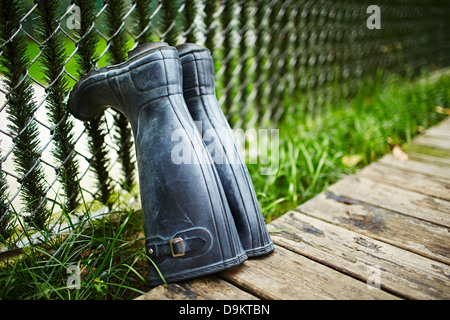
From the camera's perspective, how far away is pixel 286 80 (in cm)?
265

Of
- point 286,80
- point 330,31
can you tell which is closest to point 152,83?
point 286,80

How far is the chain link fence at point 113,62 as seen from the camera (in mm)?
1301

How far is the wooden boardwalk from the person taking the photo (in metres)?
1.11

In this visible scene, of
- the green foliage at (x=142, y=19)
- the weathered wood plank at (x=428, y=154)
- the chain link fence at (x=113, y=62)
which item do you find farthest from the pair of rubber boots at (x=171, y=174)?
the weathered wood plank at (x=428, y=154)

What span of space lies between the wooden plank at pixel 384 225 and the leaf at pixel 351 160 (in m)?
0.56

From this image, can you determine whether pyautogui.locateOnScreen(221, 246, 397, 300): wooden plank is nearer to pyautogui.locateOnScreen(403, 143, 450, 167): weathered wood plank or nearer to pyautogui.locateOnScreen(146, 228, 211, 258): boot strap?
pyautogui.locateOnScreen(146, 228, 211, 258): boot strap

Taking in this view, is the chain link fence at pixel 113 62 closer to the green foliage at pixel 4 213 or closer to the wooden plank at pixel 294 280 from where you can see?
the green foliage at pixel 4 213

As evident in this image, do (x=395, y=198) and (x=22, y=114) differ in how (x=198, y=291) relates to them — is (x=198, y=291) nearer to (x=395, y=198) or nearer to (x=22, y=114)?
(x=22, y=114)

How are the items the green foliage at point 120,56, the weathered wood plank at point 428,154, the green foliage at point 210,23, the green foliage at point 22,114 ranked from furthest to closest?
the weathered wood plank at point 428,154
the green foliage at point 210,23
the green foliage at point 120,56
the green foliage at point 22,114

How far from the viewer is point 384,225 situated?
150 cm

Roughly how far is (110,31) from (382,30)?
2950 millimetres

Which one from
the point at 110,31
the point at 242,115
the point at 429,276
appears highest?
the point at 110,31
